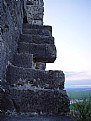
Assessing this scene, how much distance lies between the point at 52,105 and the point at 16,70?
0.76m

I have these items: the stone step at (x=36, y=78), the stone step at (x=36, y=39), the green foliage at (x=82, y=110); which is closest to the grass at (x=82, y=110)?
the green foliage at (x=82, y=110)

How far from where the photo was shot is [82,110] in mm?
3057

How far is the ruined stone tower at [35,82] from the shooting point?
3062mm

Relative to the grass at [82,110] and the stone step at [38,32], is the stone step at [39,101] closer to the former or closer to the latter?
the grass at [82,110]

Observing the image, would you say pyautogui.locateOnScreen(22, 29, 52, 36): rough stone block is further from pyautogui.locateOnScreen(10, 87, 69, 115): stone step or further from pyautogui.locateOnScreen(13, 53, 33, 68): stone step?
pyautogui.locateOnScreen(10, 87, 69, 115): stone step

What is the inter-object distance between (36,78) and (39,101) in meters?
0.46

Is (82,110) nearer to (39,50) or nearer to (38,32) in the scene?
(39,50)

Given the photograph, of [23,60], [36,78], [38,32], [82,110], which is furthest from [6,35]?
[38,32]

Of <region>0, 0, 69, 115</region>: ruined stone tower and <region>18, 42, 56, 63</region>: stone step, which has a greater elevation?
<region>18, 42, 56, 63</region>: stone step

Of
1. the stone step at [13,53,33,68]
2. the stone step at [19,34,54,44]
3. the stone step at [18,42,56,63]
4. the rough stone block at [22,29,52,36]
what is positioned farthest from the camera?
the rough stone block at [22,29,52,36]

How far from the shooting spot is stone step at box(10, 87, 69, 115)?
9.98 feet

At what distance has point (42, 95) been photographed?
3125mm

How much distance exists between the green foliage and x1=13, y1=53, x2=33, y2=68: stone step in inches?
41.8

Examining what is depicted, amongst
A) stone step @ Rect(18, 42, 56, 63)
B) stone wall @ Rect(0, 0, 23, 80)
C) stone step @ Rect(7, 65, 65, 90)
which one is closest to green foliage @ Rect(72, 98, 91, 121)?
stone step @ Rect(7, 65, 65, 90)
